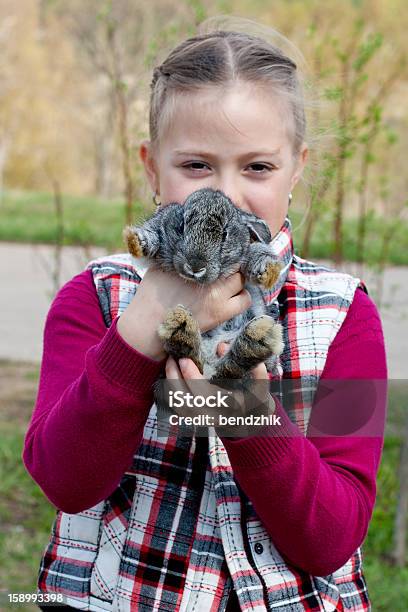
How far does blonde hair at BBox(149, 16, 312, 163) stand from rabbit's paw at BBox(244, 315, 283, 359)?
0.81m

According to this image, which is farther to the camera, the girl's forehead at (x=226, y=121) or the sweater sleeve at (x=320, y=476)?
the girl's forehead at (x=226, y=121)

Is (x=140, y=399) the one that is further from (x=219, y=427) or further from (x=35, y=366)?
(x=35, y=366)

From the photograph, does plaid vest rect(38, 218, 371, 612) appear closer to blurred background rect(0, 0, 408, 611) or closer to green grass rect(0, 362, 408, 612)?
blurred background rect(0, 0, 408, 611)

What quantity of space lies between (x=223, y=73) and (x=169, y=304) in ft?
2.47

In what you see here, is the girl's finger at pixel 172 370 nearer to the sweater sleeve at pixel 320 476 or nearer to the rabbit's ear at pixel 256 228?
the sweater sleeve at pixel 320 476

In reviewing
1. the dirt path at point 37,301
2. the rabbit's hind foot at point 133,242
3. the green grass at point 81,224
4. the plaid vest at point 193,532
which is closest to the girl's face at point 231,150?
the plaid vest at point 193,532

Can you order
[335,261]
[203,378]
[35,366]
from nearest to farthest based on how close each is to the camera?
[203,378] → [335,261] → [35,366]

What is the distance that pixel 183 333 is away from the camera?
168 centimetres

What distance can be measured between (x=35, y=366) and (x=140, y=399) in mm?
5639

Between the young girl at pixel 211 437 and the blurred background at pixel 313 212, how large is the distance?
339 mm

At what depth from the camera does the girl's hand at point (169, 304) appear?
1.76m

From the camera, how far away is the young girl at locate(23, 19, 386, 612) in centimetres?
184

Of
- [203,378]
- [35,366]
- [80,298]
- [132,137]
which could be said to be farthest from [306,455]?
[35,366]

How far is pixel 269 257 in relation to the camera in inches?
67.9
